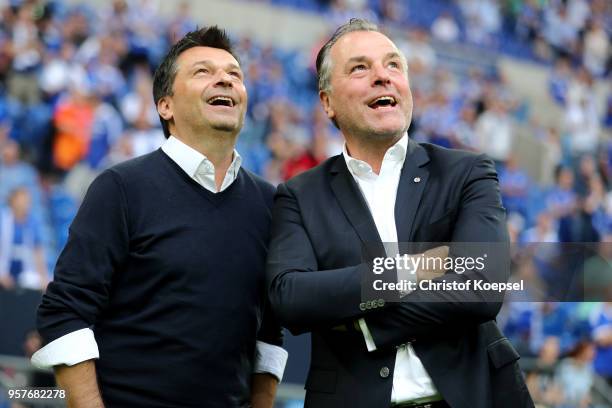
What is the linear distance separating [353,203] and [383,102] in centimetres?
36

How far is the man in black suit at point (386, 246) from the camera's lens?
106 inches

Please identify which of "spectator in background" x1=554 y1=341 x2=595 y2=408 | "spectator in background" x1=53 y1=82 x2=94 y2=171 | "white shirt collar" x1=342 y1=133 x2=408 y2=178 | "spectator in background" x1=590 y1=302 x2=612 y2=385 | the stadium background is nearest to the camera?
"white shirt collar" x1=342 y1=133 x2=408 y2=178

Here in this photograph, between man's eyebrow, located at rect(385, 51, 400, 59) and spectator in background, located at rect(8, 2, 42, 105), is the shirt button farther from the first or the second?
spectator in background, located at rect(8, 2, 42, 105)

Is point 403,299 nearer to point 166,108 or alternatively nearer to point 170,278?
point 170,278

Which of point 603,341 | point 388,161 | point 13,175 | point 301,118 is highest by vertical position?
point 301,118

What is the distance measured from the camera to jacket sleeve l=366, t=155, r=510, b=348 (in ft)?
8.80

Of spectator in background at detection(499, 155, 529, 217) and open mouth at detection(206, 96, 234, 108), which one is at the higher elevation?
spectator in background at detection(499, 155, 529, 217)

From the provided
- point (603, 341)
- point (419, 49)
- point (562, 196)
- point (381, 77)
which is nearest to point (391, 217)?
point (381, 77)

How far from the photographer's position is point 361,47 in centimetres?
311

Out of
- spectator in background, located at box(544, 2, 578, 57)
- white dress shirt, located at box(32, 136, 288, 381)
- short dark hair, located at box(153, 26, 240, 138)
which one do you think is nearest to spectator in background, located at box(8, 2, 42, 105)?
short dark hair, located at box(153, 26, 240, 138)

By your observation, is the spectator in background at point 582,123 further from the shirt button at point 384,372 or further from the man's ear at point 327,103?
the shirt button at point 384,372

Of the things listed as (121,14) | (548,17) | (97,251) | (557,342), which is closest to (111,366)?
(97,251)

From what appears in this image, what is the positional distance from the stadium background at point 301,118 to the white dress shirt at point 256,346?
91cm

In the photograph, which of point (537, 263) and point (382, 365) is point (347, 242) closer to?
point (382, 365)
